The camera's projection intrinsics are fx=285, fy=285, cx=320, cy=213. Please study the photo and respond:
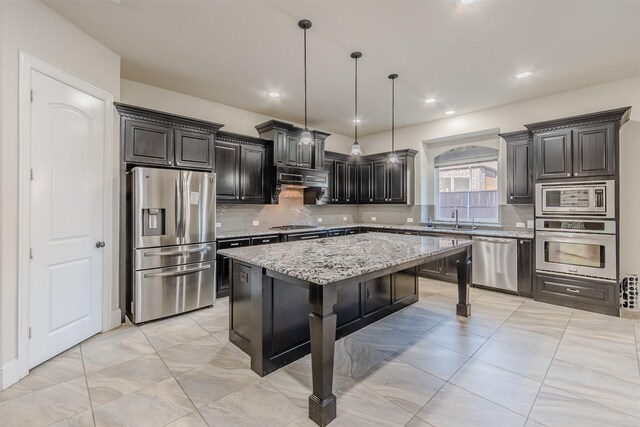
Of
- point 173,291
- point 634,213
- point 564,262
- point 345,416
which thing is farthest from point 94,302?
point 634,213

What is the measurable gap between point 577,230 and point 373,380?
11.9 ft

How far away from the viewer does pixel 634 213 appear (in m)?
3.86

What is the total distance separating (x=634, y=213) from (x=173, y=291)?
616cm

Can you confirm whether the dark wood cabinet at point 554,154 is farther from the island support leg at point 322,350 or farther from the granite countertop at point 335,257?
the island support leg at point 322,350

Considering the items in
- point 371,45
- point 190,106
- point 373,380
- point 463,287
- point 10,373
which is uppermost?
point 371,45

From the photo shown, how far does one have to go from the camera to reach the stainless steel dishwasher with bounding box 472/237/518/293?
4426 millimetres

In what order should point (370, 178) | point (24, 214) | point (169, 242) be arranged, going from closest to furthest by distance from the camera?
1. point (24, 214)
2. point (169, 242)
3. point (370, 178)

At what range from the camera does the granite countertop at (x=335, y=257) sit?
73.3 inches

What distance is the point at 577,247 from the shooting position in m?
3.88

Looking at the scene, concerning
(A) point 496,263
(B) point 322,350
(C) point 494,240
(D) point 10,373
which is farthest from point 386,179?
(D) point 10,373

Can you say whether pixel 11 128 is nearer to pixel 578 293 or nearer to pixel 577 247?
pixel 577 247

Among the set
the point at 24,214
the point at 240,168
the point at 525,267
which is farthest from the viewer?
the point at 240,168

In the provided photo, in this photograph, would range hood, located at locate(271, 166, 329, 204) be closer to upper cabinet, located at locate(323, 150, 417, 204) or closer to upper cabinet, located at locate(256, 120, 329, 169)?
upper cabinet, located at locate(256, 120, 329, 169)

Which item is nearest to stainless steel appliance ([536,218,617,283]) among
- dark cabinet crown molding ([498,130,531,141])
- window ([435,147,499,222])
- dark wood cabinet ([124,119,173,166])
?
window ([435,147,499,222])
